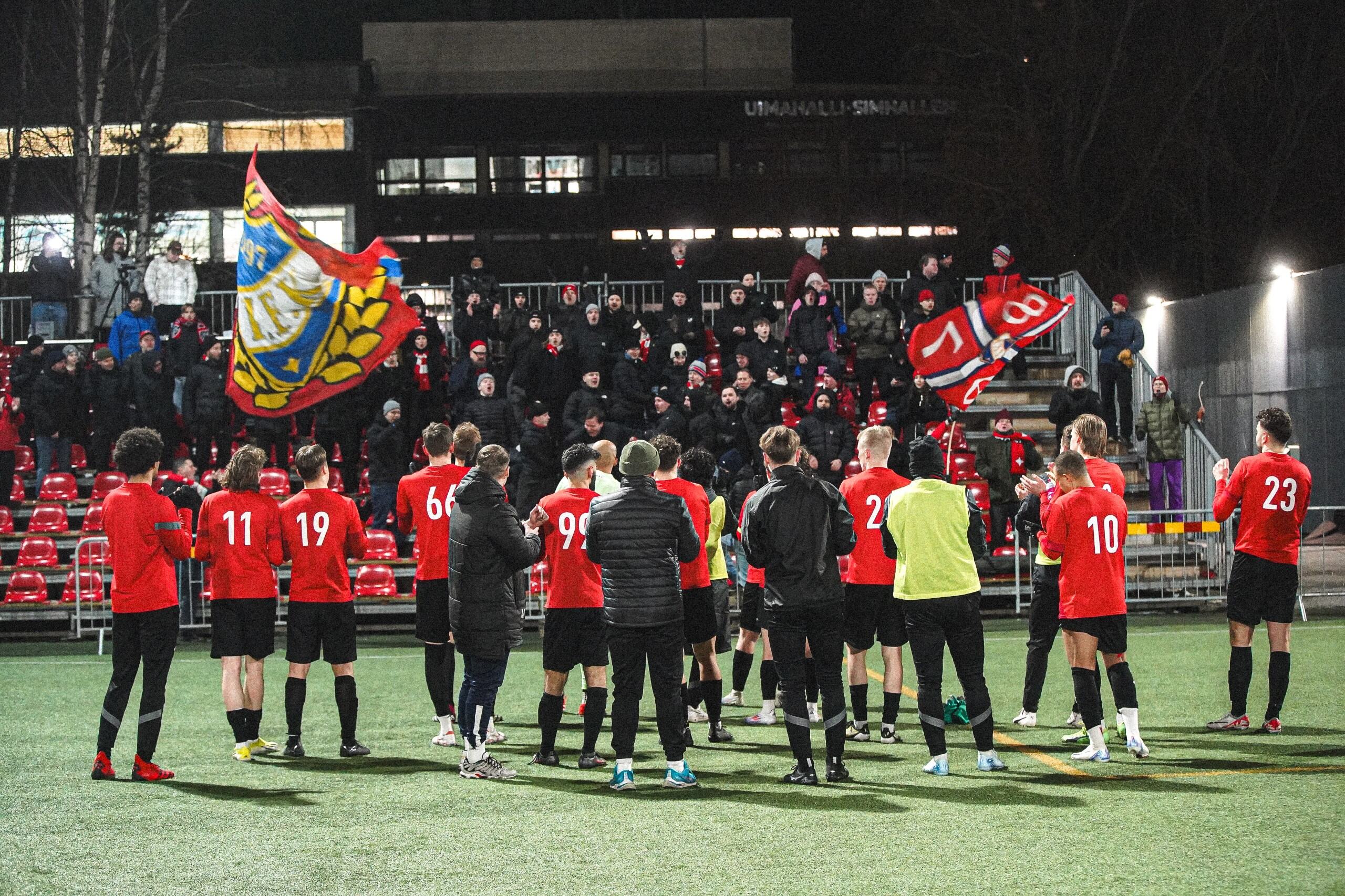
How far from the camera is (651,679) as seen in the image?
8281 mm

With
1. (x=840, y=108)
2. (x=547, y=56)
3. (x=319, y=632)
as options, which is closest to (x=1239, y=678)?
(x=319, y=632)

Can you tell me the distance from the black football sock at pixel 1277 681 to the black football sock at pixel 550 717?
4.74 m

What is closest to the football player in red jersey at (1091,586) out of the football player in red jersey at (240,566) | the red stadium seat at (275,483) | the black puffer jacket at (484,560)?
the black puffer jacket at (484,560)

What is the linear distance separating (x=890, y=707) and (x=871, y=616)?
2.20ft

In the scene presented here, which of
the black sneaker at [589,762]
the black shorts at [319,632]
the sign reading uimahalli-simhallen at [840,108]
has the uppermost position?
the sign reading uimahalli-simhallen at [840,108]

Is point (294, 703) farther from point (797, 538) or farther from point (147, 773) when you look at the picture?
point (797, 538)

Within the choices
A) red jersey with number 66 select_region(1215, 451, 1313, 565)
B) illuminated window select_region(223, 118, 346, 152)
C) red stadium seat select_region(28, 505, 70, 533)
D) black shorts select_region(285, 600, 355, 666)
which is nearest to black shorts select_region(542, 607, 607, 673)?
black shorts select_region(285, 600, 355, 666)

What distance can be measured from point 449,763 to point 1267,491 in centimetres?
591

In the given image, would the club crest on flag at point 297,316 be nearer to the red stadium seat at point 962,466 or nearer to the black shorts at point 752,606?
the black shorts at point 752,606

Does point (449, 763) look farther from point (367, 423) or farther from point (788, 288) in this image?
point (788, 288)

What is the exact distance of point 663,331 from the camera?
69.5 feet

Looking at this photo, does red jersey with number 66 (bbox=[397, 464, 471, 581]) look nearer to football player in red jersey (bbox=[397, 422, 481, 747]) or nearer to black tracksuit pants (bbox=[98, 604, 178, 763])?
football player in red jersey (bbox=[397, 422, 481, 747])

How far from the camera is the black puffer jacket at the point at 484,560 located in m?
8.82

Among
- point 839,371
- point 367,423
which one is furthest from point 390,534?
point 839,371
